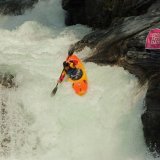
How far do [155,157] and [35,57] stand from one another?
4.76 metres

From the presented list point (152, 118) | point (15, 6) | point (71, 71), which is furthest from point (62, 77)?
point (15, 6)

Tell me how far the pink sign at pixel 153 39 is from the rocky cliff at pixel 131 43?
0.15 metres

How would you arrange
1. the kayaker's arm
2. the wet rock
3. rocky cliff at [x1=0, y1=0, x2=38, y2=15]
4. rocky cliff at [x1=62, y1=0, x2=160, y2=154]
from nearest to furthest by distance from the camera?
1. the wet rock
2. rocky cliff at [x1=62, y1=0, x2=160, y2=154]
3. the kayaker's arm
4. rocky cliff at [x1=0, y1=0, x2=38, y2=15]

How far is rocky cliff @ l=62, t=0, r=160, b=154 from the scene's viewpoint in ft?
28.2

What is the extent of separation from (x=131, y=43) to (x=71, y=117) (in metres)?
1.96

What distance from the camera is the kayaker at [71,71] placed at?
1052 centimetres

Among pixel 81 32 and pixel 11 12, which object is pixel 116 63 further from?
pixel 11 12

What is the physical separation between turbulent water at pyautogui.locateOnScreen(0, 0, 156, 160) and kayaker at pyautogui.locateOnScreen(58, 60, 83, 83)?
0.68 feet

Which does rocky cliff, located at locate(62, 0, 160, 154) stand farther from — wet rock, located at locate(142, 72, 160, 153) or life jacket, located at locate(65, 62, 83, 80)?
life jacket, located at locate(65, 62, 83, 80)

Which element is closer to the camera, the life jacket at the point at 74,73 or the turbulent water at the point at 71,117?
the turbulent water at the point at 71,117

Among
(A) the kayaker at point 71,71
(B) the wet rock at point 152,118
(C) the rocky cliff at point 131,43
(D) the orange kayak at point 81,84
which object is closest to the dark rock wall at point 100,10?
(C) the rocky cliff at point 131,43

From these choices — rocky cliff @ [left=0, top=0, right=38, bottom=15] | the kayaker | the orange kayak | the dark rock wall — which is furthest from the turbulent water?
rocky cliff @ [left=0, top=0, right=38, bottom=15]

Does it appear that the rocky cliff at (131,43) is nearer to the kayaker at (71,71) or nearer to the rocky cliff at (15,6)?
the kayaker at (71,71)

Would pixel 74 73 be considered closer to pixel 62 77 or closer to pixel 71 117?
pixel 62 77
